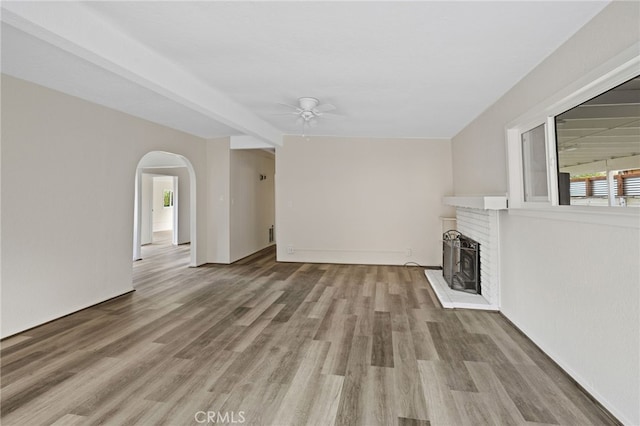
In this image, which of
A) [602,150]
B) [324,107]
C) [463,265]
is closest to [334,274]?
[463,265]

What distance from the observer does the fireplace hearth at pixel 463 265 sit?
370 centimetres

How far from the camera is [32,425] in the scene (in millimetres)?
1577

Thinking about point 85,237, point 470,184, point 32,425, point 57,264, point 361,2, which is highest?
point 361,2

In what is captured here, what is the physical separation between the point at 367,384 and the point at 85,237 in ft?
11.8

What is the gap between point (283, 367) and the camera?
2.14 meters

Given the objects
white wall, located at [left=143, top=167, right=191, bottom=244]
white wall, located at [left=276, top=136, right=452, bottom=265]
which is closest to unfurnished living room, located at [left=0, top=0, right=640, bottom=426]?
white wall, located at [left=276, top=136, right=452, bottom=265]

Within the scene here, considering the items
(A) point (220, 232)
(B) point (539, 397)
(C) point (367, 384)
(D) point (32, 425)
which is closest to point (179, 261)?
(A) point (220, 232)

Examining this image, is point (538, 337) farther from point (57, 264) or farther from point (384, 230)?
point (57, 264)

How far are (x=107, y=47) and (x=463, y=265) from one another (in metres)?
4.50

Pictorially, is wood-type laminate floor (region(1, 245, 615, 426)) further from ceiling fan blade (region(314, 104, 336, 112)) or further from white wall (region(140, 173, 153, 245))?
white wall (region(140, 173, 153, 245))

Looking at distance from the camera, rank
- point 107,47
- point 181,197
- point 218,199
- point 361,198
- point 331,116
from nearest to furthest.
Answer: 1. point 107,47
2. point 331,116
3. point 361,198
4. point 218,199
5. point 181,197

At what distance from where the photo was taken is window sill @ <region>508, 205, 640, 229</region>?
1.53 m

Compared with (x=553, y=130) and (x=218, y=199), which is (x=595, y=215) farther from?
(x=218, y=199)

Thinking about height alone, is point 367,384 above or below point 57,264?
below
